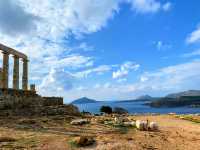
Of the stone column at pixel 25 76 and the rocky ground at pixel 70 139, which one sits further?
the stone column at pixel 25 76

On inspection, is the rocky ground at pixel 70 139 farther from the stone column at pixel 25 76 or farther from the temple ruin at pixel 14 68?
the stone column at pixel 25 76

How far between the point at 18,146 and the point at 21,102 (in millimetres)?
22946

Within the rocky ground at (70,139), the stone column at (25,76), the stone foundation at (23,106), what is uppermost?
the stone column at (25,76)

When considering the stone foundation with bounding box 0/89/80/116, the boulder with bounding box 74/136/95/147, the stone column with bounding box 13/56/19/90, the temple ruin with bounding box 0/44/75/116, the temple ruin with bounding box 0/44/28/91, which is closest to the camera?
the boulder with bounding box 74/136/95/147

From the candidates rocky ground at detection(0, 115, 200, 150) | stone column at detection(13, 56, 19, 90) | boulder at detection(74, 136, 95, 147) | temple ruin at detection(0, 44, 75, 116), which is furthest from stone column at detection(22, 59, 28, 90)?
boulder at detection(74, 136, 95, 147)

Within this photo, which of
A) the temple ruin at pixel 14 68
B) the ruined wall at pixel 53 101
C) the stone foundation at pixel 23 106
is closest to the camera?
the stone foundation at pixel 23 106

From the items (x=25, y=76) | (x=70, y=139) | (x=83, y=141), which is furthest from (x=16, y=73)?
(x=83, y=141)

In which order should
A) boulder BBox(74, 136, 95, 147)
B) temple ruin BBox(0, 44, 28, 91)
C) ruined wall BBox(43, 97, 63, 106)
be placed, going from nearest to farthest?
boulder BBox(74, 136, 95, 147)
ruined wall BBox(43, 97, 63, 106)
temple ruin BBox(0, 44, 28, 91)

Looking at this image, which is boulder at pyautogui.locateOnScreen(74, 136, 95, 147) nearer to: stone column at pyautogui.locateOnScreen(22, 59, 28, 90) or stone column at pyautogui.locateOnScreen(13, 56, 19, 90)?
stone column at pyautogui.locateOnScreen(13, 56, 19, 90)

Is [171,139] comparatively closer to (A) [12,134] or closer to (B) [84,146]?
(B) [84,146]

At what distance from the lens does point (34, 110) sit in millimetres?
36750

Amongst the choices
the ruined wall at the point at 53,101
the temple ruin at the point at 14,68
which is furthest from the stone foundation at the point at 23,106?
the temple ruin at the point at 14,68

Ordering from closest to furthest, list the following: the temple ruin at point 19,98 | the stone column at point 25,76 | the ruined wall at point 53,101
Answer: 1. the temple ruin at point 19,98
2. the ruined wall at point 53,101
3. the stone column at point 25,76

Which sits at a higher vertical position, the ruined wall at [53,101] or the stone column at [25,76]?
the stone column at [25,76]
